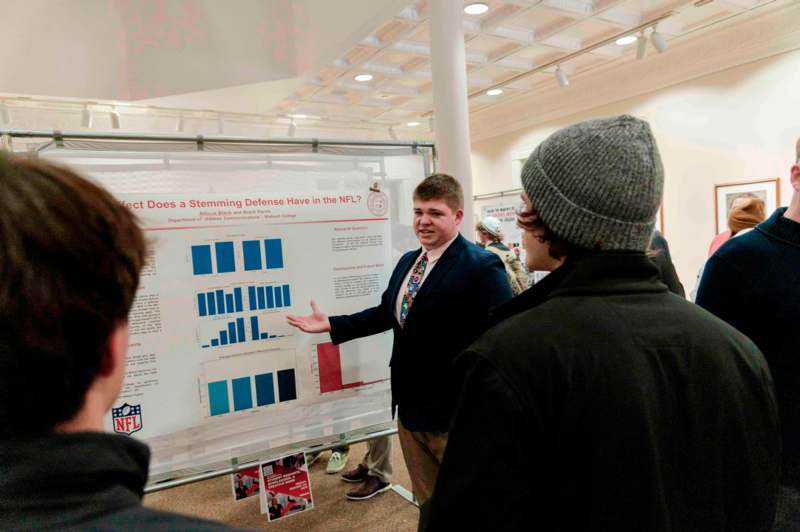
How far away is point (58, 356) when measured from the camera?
43cm

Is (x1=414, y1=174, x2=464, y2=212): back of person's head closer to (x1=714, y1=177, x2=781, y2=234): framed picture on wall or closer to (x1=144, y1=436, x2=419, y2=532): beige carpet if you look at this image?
(x1=144, y1=436, x2=419, y2=532): beige carpet

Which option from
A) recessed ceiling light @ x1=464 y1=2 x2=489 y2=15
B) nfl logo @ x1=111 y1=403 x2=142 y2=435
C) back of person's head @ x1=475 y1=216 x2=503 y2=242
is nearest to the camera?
nfl logo @ x1=111 y1=403 x2=142 y2=435

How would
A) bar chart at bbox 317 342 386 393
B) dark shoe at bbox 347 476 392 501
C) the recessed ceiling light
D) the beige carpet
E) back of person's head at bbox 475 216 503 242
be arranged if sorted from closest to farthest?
bar chart at bbox 317 342 386 393 → the beige carpet → dark shoe at bbox 347 476 392 501 → the recessed ceiling light → back of person's head at bbox 475 216 503 242

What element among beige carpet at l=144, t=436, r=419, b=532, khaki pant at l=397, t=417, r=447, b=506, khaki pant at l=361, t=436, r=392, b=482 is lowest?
beige carpet at l=144, t=436, r=419, b=532

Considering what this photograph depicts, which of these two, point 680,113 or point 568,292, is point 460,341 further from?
point 680,113

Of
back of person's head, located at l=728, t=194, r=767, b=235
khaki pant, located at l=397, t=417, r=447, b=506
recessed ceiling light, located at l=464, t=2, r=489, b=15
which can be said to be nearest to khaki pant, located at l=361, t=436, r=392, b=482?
khaki pant, located at l=397, t=417, r=447, b=506

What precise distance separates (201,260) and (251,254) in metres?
0.18

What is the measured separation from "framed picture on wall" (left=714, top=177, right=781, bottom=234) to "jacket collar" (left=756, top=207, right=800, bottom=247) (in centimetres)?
395

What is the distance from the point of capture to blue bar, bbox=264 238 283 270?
1825 millimetres

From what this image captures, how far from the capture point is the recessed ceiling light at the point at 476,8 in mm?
4023

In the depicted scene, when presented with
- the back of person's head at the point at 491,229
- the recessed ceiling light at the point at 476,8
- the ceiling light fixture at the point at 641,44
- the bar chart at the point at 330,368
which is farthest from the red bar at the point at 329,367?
the ceiling light fixture at the point at 641,44

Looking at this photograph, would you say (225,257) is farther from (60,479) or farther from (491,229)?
(491,229)

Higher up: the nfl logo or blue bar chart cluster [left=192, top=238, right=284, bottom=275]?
blue bar chart cluster [left=192, top=238, right=284, bottom=275]

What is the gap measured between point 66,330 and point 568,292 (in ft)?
2.11
